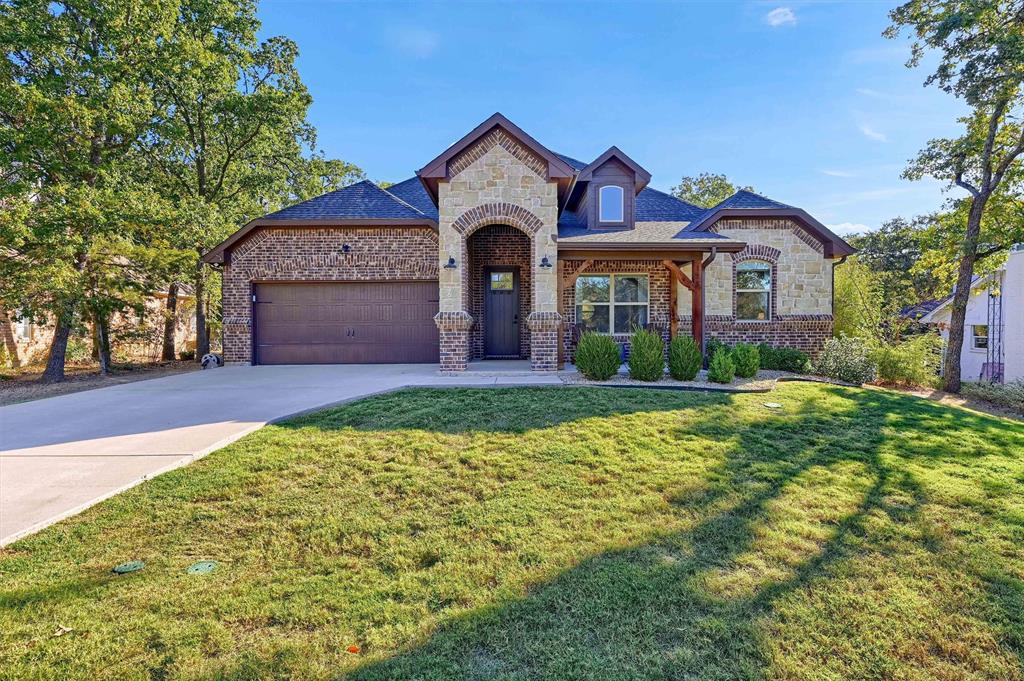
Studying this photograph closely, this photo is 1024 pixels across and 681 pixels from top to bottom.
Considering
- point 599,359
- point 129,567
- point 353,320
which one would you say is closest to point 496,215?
point 599,359

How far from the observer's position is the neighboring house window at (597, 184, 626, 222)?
38.5 ft

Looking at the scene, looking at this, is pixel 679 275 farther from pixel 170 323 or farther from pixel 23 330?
pixel 23 330

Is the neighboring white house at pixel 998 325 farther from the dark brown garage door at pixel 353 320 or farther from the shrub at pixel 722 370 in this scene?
the dark brown garage door at pixel 353 320

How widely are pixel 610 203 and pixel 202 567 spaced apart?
11.2 metres

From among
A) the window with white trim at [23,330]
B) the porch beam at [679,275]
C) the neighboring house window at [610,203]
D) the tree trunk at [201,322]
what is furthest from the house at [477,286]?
the window with white trim at [23,330]

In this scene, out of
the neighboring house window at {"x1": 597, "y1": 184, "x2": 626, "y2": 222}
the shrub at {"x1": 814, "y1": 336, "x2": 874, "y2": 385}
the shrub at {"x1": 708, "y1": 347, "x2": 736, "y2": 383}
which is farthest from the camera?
the neighboring house window at {"x1": 597, "y1": 184, "x2": 626, "y2": 222}

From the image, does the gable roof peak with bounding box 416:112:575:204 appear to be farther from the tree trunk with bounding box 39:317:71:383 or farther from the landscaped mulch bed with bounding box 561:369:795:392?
the tree trunk with bounding box 39:317:71:383

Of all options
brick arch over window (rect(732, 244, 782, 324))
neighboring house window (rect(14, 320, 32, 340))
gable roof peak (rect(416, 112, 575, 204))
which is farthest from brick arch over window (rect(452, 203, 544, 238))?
neighboring house window (rect(14, 320, 32, 340))

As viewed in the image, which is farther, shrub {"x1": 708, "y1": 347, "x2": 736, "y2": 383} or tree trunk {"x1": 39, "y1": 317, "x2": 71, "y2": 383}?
tree trunk {"x1": 39, "y1": 317, "x2": 71, "y2": 383}

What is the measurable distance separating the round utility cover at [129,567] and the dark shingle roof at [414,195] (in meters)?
11.0

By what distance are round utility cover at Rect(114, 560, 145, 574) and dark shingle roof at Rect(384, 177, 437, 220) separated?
1097cm

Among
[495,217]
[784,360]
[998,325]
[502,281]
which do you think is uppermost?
[495,217]

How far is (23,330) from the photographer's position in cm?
1503

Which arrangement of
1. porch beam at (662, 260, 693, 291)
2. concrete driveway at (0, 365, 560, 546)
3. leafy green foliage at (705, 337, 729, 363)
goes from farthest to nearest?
porch beam at (662, 260, 693, 291)
leafy green foliage at (705, 337, 729, 363)
concrete driveway at (0, 365, 560, 546)
